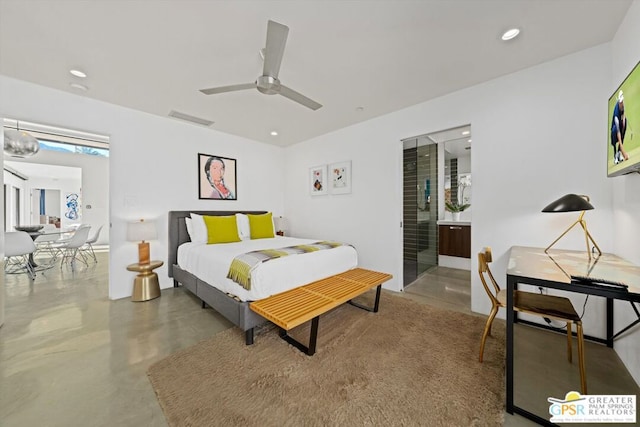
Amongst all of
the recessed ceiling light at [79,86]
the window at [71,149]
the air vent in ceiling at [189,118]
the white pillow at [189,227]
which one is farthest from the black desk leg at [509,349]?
the window at [71,149]

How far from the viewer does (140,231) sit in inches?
123

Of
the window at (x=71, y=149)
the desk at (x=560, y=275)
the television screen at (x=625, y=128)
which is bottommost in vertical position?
the desk at (x=560, y=275)

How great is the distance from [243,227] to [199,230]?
726 mm

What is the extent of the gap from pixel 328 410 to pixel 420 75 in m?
3.14

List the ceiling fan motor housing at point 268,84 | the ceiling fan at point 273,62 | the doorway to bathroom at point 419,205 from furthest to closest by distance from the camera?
the doorway to bathroom at point 419,205
the ceiling fan motor housing at point 268,84
the ceiling fan at point 273,62

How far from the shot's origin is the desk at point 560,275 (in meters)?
1.15

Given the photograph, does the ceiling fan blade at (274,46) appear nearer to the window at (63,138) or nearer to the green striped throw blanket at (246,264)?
the green striped throw blanket at (246,264)

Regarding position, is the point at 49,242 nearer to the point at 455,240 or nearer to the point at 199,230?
the point at 199,230

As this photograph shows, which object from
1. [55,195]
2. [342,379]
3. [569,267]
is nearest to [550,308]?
[569,267]

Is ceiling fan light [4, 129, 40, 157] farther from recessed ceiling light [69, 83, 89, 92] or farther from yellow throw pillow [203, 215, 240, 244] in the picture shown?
yellow throw pillow [203, 215, 240, 244]

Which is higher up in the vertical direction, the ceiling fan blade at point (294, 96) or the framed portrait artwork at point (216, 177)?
the ceiling fan blade at point (294, 96)

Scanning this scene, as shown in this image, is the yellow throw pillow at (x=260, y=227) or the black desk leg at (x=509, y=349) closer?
the black desk leg at (x=509, y=349)

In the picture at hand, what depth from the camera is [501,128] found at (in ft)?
8.38

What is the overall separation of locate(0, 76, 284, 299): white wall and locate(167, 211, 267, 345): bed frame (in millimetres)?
145
